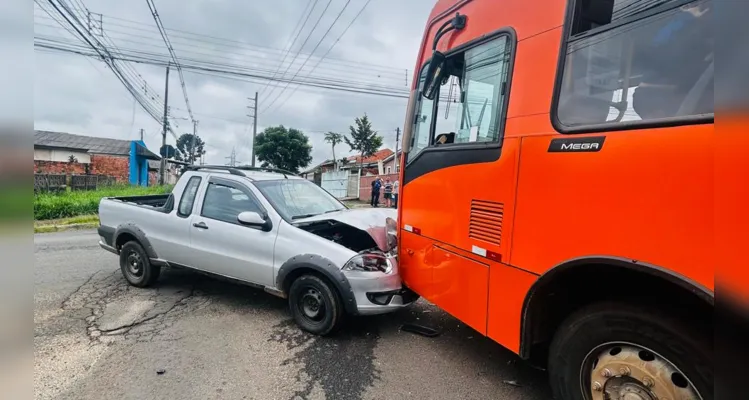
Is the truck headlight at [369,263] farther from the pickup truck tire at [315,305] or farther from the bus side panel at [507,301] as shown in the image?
the bus side panel at [507,301]

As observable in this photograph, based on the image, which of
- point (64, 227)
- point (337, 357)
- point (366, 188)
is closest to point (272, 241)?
point (337, 357)

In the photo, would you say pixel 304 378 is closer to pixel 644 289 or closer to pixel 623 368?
pixel 623 368

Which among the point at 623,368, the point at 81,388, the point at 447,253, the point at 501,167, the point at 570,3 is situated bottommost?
the point at 81,388

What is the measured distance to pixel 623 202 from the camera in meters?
1.91

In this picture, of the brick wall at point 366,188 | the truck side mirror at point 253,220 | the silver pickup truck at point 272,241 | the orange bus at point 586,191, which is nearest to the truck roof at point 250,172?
the silver pickup truck at point 272,241

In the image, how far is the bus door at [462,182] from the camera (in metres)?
2.73

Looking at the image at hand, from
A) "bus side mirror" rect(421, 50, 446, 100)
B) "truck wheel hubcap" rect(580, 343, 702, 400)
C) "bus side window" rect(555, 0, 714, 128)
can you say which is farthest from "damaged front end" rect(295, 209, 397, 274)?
"bus side window" rect(555, 0, 714, 128)

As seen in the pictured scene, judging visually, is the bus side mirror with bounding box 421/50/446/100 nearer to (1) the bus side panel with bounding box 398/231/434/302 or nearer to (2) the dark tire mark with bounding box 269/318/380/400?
(1) the bus side panel with bounding box 398/231/434/302

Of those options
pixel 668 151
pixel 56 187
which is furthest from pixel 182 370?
pixel 56 187

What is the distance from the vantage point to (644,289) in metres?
2.05

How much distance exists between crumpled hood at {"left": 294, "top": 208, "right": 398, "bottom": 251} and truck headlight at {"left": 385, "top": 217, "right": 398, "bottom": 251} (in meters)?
0.05

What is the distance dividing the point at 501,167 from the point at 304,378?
2.34m
